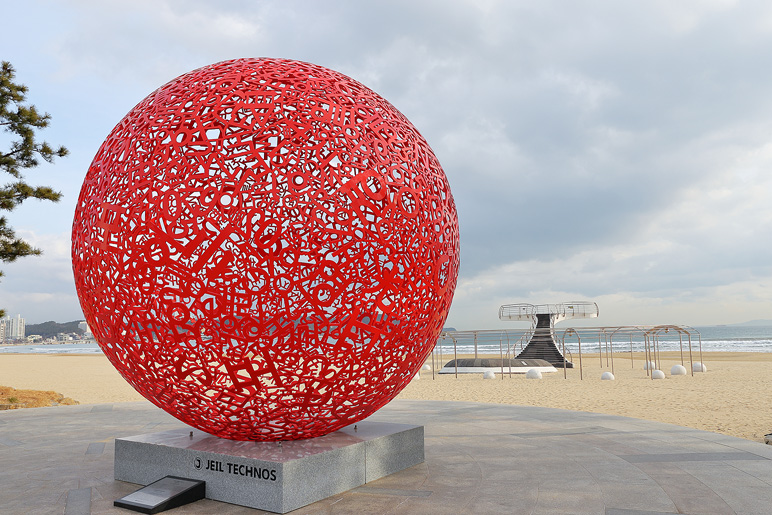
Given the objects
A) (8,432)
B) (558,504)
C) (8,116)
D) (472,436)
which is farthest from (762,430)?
(8,116)

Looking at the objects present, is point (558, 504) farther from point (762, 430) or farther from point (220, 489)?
point (762, 430)

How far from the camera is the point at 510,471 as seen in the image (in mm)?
5402

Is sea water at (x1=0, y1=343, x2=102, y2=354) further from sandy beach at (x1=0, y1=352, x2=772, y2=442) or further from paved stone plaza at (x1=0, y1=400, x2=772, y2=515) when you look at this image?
paved stone plaza at (x1=0, y1=400, x2=772, y2=515)

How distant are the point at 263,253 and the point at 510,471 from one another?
3139 millimetres

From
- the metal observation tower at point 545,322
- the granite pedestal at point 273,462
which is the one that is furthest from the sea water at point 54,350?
the granite pedestal at point 273,462

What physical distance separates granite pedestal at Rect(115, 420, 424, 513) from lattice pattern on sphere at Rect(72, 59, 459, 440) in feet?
0.68

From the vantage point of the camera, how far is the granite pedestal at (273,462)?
4446mm

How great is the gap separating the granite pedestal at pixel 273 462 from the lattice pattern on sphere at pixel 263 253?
21 cm

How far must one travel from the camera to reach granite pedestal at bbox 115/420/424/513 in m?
4.45

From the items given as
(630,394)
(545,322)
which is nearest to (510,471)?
(630,394)

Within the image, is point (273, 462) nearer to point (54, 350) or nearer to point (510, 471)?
point (510, 471)

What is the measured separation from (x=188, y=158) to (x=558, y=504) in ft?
12.1

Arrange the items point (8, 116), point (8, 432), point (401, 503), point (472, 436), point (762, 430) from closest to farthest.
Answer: point (401, 503) → point (472, 436) → point (8, 432) → point (762, 430) → point (8, 116)

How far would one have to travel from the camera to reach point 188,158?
419cm
